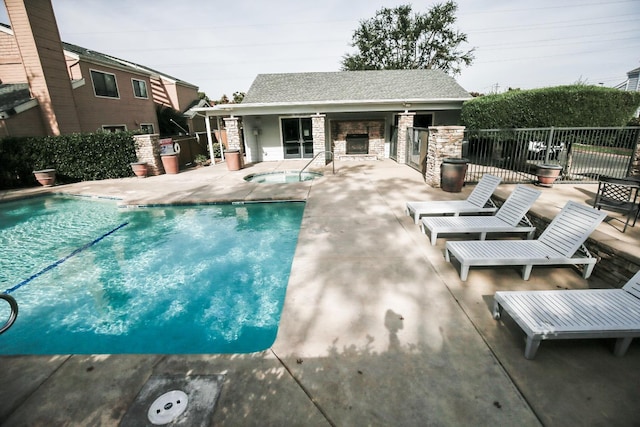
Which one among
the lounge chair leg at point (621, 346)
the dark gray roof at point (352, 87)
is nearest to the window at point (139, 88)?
the dark gray roof at point (352, 87)

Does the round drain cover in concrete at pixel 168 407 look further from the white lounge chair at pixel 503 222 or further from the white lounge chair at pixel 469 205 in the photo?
the white lounge chair at pixel 469 205

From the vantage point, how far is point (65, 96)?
13898mm

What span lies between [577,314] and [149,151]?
14.8 metres

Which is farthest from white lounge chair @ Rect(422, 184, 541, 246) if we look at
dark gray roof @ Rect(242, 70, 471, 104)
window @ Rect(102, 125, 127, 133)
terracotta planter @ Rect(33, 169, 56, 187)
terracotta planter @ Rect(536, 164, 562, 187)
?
window @ Rect(102, 125, 127, 133)

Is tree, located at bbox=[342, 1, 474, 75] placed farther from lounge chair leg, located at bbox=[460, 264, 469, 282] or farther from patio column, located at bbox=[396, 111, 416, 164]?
lounge chair leg, located at bbox=[460, 264, 469, 282]

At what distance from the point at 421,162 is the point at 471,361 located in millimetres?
9366

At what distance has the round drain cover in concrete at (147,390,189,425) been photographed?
7.36ft

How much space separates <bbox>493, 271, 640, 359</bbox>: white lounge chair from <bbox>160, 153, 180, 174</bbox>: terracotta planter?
44.7ft

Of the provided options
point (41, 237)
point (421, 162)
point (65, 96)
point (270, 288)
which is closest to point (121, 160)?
point (65, 96)

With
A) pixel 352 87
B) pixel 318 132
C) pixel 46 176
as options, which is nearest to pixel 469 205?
pixel 318 132

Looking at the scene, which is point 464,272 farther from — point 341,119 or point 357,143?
point 341,119

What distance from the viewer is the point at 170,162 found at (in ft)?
43.0

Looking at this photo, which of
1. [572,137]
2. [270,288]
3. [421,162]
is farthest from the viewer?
[421,162]

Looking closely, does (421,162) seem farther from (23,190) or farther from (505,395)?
(23,190)
